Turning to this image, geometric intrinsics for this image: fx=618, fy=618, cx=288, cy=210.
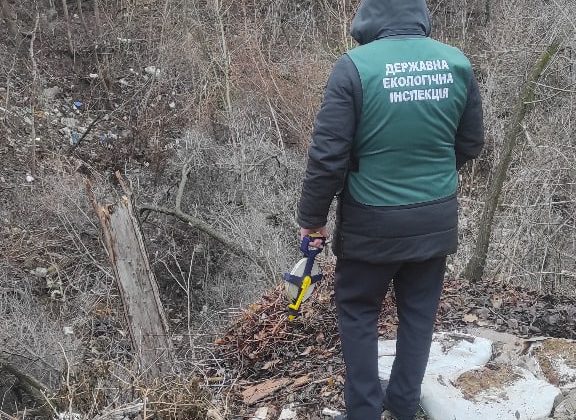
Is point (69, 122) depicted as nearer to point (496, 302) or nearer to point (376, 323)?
point (496, 302)

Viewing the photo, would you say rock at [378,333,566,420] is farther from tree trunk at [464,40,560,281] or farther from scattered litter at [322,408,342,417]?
tree trunk at [464,40,560,281]

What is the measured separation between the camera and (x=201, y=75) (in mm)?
11875

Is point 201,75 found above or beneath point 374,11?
beneath

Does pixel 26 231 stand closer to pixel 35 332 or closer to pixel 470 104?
pixel 35 332

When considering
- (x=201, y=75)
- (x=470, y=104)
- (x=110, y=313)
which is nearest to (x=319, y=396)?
(x=470, y=104)

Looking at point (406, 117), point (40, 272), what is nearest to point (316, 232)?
point (406, 117)

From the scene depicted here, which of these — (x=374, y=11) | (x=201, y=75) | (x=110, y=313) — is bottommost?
(x=110, y=313)

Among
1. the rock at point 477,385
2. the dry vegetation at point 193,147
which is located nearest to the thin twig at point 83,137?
the dry vegetation at point 193,147

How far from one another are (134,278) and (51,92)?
9741 millimetres

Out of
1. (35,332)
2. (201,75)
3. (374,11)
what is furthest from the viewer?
(201,75)

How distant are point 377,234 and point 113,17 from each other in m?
13.7

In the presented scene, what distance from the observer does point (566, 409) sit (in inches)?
107

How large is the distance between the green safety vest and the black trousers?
12.8 inches

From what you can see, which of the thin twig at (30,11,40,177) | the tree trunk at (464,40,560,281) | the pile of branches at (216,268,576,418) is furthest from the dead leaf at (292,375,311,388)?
the thin twig at (30,11,40,177)
